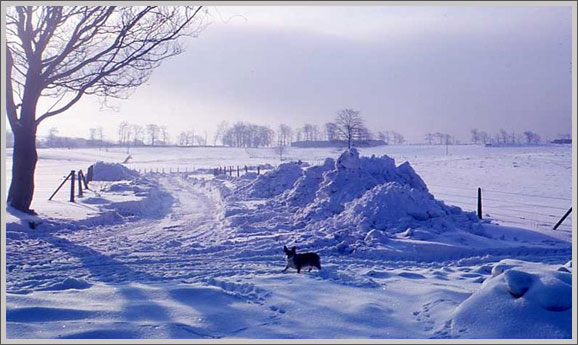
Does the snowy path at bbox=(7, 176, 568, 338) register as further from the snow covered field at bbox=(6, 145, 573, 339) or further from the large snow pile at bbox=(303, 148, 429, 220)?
the large snow pile at bbox=(303, 148, 429, 220)

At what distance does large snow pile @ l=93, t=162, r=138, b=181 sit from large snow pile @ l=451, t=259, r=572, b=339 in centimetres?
4092

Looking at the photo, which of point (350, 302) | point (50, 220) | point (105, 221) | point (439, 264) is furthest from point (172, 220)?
point (350, 302)

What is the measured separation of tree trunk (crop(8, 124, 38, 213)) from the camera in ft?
47.8

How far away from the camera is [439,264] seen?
367 inches

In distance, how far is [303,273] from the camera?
8000mm

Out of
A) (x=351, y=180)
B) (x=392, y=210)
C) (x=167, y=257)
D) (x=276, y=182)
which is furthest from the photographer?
(x=276, y=182)

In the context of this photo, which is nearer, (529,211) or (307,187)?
(307,187)

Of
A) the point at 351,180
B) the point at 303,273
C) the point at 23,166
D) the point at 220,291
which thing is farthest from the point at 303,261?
the point at 23,166

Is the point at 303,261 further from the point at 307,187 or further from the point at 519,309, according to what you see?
the point at 307,187

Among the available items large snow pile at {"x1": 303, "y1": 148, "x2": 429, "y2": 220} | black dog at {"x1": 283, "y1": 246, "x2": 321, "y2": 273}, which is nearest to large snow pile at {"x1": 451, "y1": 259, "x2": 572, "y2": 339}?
black dog at {"x1": 283, "y1": 246, "x2": 321, "y2": 273}

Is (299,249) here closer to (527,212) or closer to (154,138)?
(527,212)

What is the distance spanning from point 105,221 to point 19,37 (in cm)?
554

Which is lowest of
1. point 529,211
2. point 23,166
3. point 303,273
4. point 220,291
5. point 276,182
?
point 529,211

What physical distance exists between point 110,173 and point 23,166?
31099 mm
